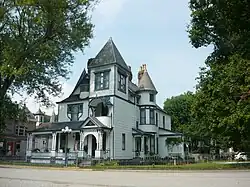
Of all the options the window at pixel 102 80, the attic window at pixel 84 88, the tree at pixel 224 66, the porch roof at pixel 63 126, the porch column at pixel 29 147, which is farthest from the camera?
the attic window at pixel 84 88

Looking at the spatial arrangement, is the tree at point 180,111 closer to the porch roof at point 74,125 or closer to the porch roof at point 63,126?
the porch roof at point 63,126

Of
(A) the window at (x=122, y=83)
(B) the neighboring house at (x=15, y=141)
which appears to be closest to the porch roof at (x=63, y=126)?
(A) the window at (x=122, y=83)

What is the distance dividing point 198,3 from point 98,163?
1847cm

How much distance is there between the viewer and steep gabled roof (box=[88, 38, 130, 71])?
38.7 m

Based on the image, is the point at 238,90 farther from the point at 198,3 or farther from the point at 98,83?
the point at 98,83

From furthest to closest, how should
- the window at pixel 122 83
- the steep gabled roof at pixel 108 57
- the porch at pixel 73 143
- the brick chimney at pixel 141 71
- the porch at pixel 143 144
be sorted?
the brick chimney at pixel 141 71 < the porch at pixel 143 144 < the window at pixel 122 83 < the steep gabled roof at pixel 108 57 < the porch at pixel 73 143

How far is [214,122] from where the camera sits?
23344 mm

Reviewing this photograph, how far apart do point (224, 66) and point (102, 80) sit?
18.7 metres

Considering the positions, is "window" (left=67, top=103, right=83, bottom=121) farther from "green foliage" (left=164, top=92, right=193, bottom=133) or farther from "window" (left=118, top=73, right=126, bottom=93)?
"green foliage" (left=164, top=92, right=193, bottom=133)

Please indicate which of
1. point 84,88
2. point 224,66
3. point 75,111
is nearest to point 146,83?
point 84,88

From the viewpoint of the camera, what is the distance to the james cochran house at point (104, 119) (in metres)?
36.4

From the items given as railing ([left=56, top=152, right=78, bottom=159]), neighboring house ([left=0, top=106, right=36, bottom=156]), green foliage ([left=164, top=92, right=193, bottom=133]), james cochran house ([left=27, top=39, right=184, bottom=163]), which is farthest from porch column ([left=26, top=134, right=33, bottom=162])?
green foliage ([left=164, top=92, right=193, bottom=133])

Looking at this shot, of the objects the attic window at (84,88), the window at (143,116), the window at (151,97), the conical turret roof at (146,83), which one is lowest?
the window at (143,116)

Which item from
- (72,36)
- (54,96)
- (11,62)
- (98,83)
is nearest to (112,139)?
(98,83)
